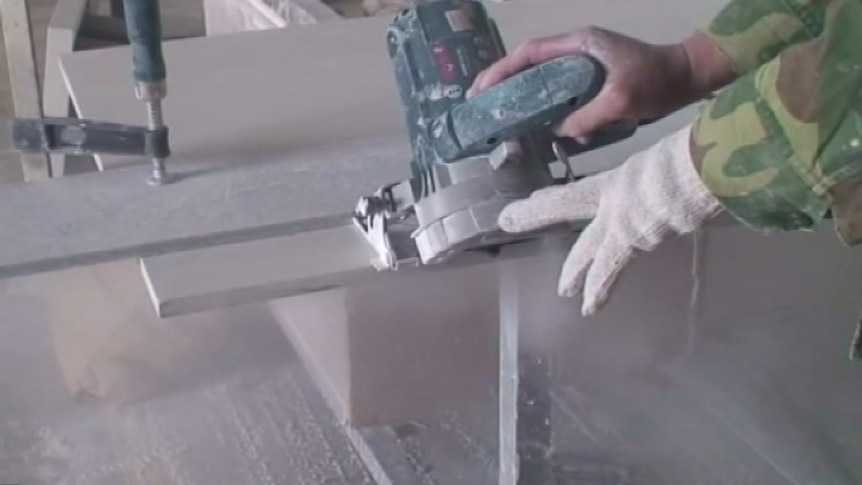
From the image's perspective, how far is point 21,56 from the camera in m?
2.27

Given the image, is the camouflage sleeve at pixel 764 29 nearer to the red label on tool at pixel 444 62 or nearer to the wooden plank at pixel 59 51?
the red label on tool at pixel 444 62

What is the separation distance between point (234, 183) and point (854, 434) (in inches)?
32.3

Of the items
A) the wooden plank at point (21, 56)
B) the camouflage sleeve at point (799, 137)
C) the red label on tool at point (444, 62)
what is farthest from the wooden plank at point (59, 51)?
the camouflage sleeve at point (799, 137)

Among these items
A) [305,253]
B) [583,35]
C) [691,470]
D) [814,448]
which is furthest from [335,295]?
[814,448]

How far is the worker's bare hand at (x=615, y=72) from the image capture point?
3.09ft

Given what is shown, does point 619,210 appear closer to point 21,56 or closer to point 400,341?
point 400,341

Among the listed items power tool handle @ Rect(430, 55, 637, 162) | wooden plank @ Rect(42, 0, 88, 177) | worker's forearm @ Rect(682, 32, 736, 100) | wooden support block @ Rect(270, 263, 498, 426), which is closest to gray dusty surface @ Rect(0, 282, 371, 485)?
wooden support block @ Rect(270, 263, 498, 426)

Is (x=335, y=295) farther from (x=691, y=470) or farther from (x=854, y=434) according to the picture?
(x=854, y=434)

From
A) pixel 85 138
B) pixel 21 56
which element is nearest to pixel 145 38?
pixel 85 138

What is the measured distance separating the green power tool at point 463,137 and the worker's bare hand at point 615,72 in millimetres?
14

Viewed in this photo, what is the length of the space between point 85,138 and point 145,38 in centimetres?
11

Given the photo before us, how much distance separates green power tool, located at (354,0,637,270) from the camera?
0.92m

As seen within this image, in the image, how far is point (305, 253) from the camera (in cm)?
99

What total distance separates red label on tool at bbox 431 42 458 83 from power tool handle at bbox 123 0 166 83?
26 centimetres
